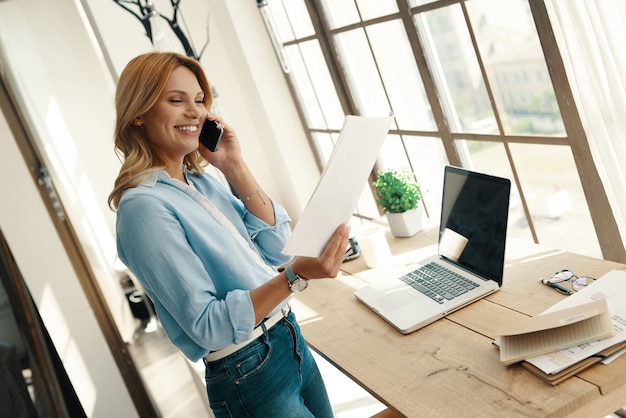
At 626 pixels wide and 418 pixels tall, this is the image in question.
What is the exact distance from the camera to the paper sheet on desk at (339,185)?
138cm

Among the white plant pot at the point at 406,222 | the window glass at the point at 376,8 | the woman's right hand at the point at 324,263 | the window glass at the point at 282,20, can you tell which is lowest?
the white plant pot at the point at 406,222

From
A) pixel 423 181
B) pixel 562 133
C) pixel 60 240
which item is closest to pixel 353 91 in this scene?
pixel 423 181

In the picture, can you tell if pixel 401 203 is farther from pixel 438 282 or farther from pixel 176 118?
pixel 176 118

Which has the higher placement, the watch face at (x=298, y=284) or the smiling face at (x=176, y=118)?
the smiling face at (x=176, y=118)

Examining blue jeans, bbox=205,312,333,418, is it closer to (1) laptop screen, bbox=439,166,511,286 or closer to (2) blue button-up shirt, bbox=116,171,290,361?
(2) blue button-up shirt, bbox=116,171,290,361

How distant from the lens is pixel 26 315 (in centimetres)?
Result: 234

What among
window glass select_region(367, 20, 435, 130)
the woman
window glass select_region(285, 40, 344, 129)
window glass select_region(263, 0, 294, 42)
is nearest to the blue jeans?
the woman

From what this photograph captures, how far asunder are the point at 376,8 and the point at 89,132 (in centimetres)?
215

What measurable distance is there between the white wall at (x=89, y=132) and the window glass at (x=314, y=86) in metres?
0.11

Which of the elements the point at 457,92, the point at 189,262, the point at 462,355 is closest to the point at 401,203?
the point at 457,92

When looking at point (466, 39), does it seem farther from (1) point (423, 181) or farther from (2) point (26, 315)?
(2) point (26, 315)

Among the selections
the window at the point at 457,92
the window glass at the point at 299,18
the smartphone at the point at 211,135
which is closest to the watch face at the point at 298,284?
the smartphone at the point at 211,135

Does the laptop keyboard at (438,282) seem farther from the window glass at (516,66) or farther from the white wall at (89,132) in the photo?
the white wall at (89,132)

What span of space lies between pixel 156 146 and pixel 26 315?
1150 mm
